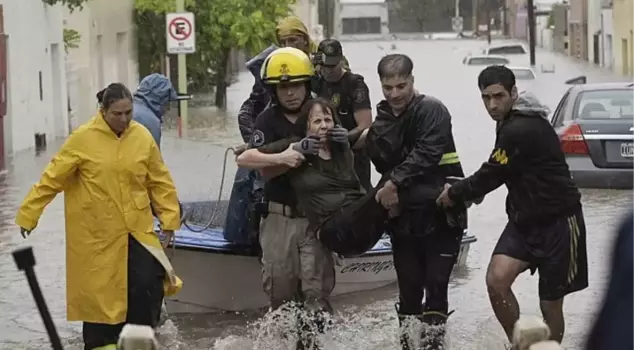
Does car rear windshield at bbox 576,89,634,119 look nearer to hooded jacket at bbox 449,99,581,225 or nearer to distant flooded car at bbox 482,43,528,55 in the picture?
hooded jacket at bbox 449,99,581,225

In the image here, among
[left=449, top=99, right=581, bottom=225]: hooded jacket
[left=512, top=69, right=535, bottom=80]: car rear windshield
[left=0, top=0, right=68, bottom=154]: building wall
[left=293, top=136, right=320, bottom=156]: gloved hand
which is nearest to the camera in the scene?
[left=449, top=99, right=581, bottom=225]: hooded jacket

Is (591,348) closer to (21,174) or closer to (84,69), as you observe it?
(21,174)

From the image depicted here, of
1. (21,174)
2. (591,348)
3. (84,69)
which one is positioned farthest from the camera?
(84,69)

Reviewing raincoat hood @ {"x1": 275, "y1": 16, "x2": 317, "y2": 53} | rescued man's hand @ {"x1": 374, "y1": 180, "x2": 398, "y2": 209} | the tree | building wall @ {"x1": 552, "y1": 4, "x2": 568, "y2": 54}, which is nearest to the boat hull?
raincoat hood @ {"x1": 275, "y1": 16, "x2": 317, "y2": 53}

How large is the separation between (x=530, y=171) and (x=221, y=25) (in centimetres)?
3195

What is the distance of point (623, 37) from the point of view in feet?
193

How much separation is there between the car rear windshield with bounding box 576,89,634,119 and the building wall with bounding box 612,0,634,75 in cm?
3927

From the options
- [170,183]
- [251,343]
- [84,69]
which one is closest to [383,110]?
[170,183]

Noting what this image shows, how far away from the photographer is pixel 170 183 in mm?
7668

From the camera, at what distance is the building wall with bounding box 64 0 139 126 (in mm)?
35438

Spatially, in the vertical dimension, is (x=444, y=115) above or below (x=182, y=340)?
above

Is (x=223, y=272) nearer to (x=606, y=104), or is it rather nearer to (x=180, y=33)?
(x=606, y=104)

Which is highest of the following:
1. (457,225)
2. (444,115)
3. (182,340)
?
(444,115)

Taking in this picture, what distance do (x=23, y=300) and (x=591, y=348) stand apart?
8.45m
